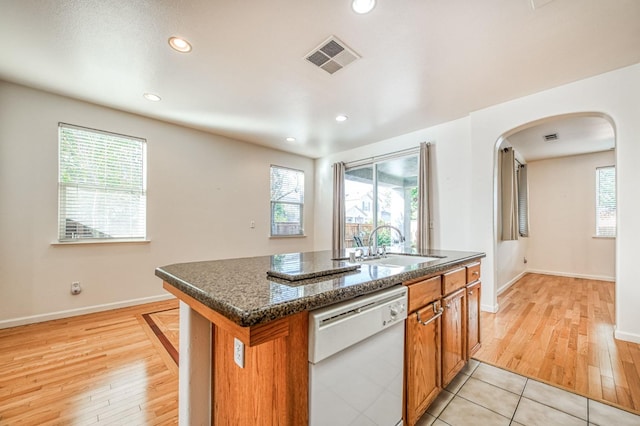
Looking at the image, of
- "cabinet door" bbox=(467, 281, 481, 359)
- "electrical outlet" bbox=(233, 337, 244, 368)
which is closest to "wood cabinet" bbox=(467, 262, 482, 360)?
"cabinet door" bbox=(467, 281, 481, 359)

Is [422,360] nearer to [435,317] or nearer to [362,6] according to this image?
[435,317]

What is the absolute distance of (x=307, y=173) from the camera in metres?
5.88

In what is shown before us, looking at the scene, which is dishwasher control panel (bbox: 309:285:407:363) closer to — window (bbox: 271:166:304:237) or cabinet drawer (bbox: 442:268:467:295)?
cabinet drawer (bbox: 442:268:467:295)

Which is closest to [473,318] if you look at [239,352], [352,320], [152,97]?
[352,320]

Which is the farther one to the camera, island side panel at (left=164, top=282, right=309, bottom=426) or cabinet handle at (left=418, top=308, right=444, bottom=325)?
cabinet handle at (left=418, top=308, right=444, bottom=325)

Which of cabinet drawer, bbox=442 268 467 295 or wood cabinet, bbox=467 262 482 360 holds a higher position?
cabinet drawer, bbox=442 268 467 295

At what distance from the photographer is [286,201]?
5.50 m

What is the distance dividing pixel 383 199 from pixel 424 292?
3.58 meters

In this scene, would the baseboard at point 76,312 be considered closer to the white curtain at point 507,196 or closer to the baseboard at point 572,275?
the white curtain at point 507,196

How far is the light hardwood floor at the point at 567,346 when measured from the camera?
1881 millimetres

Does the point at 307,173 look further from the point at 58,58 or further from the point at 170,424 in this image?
the point at 170,424

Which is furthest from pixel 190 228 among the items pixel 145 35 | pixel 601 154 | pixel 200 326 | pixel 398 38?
pixel 601 154

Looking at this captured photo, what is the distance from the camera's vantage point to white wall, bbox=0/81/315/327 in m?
2.88

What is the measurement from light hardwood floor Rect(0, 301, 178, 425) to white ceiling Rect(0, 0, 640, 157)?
2606 millimetres
